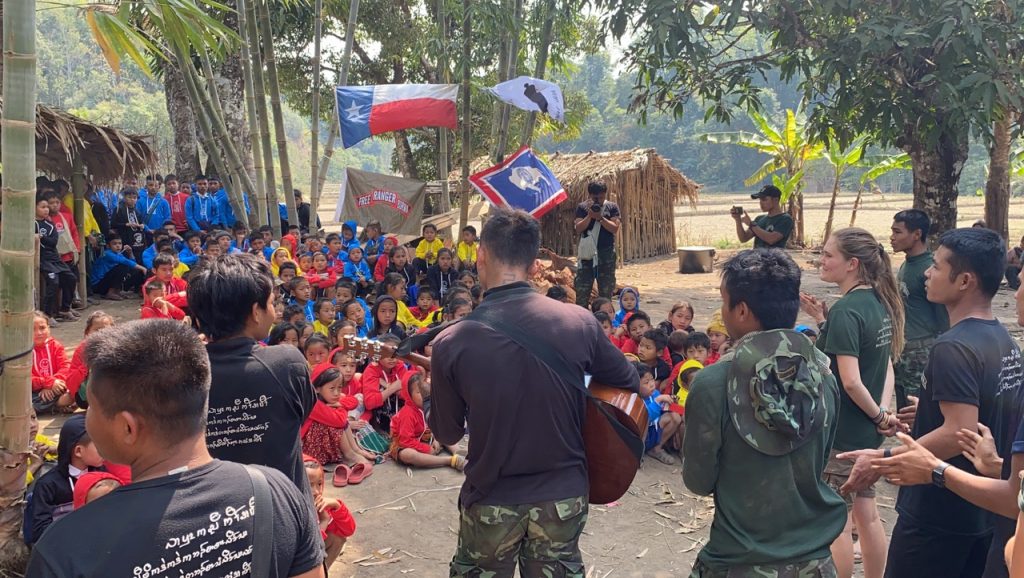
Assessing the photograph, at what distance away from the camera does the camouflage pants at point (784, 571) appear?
7.88ft

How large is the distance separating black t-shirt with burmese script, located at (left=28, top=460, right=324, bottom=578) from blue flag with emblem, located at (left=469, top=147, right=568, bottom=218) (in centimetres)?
890

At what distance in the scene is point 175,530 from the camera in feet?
5.15

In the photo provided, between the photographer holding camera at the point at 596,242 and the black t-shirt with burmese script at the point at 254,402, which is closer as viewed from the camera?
the black t-shirt with burmese script at the point at 254,402

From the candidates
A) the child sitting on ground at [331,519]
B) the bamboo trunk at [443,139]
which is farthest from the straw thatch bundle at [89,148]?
the child sitting on ground at [331,519]

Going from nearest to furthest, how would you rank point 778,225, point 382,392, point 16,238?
point 16,238, point 382,392, point 778,225

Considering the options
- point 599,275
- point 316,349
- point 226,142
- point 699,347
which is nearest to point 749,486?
point 699,347

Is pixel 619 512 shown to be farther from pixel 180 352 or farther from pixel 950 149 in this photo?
pixel 950 149

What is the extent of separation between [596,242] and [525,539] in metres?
6.95

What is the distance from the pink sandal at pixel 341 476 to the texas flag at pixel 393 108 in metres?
Result: 6.52

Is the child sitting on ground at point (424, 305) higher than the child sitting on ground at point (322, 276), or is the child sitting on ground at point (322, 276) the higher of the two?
the child sitting on ground at point (322, 276)

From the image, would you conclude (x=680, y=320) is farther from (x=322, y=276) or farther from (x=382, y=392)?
(x=322, y=276)

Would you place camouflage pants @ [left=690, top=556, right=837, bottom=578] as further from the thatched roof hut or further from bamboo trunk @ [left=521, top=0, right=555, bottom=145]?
the thatched roof hut

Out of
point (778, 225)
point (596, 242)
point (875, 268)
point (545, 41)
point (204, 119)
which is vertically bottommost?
point (596, 242)

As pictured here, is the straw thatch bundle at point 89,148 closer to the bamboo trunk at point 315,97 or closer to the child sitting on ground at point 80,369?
the bamboo trunk at point 315,97
